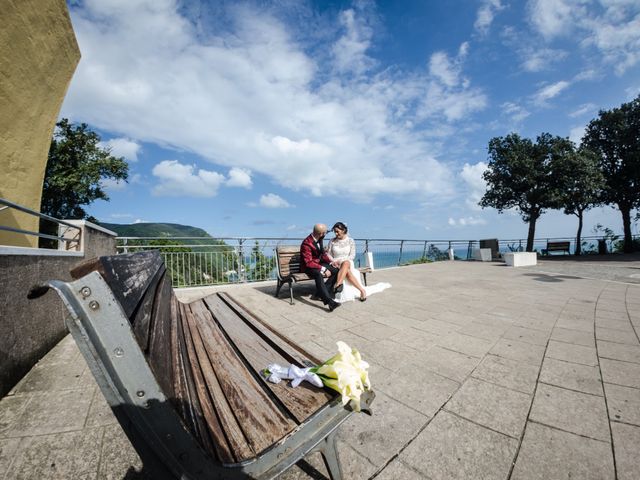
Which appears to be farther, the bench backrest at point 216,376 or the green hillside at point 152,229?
the green hillside at point 152,229

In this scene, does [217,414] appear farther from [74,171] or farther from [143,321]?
[74,171]

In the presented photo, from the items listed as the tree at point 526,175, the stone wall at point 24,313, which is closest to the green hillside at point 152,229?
the tree at point 526,175

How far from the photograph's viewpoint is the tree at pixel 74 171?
17625mm

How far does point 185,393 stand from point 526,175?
24.9m

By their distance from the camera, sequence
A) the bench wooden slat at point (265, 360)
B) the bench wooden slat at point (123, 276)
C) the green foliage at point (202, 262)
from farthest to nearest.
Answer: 1. the green foliage at point (202, 262)
2. the bench wooden slat at point (265, 360)
3. the bench wooden slat at point (123, 276)

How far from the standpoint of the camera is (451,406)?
2.16 m

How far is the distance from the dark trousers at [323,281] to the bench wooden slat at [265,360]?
2207 millimetres

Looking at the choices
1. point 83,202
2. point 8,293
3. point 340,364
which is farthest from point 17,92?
point 83,202

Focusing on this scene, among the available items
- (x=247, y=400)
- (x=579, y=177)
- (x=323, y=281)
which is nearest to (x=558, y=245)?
(x=579, y=177)

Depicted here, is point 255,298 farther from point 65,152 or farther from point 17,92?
point 65,152

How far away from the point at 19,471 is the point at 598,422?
371 centimetres

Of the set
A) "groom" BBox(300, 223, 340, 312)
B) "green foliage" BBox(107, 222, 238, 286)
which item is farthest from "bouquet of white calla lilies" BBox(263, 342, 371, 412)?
"green foliage" BBox(107, 222, 238, 286)

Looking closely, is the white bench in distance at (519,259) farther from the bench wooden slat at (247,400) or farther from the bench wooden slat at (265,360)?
the bench wooden slat at (247,400)

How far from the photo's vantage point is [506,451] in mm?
1713
